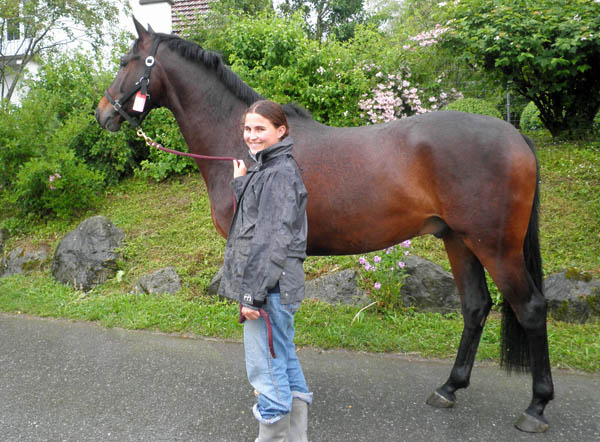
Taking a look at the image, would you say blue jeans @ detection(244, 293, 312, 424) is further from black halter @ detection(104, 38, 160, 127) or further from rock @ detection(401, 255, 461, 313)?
rock @ detection(401, 255, 461, 313)

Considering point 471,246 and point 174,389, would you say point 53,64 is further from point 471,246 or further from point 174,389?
point 471,246

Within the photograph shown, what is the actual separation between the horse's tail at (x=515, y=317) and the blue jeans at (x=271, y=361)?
1.49m

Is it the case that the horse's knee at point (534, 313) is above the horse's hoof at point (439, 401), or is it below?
above

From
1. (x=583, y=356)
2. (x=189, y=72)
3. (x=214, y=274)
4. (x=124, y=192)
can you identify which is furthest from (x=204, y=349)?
(x=124, y=192)

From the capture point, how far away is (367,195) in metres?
2.39

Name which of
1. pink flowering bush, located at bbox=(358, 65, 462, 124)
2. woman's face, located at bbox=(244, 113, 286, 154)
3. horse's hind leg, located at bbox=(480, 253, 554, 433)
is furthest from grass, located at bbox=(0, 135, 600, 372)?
woman's face, located at bbox=(244, 113, 286, 154)

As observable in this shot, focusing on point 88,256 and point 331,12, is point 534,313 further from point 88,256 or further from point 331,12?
point 331,12

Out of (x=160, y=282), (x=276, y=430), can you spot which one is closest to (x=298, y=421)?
(x=276, y=430)

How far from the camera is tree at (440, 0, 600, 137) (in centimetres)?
614

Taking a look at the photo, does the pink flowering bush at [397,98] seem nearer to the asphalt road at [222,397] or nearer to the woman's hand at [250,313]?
the asphalt road at [222,397]

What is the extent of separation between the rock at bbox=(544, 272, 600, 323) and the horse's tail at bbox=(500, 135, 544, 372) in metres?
1.42

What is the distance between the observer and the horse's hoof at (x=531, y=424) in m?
2.27

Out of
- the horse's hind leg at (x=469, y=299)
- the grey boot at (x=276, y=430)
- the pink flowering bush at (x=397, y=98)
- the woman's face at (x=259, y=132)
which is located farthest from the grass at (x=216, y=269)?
the woman's face at (x=259, y=132)

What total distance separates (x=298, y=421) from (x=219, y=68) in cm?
223
